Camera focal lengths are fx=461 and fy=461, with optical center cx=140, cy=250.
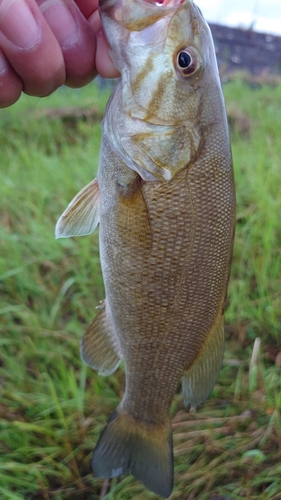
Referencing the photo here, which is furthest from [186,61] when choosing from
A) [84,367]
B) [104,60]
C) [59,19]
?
[84,367]

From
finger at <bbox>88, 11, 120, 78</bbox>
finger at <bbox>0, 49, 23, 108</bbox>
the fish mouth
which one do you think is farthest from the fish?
finger at <bbox>0, 49, 23, 108</bbox>

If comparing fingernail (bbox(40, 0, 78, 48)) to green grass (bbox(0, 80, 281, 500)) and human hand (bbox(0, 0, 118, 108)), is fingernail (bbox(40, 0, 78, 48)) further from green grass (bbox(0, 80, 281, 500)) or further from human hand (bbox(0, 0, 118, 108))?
green grass (bbox(0, 80, 281, 500))

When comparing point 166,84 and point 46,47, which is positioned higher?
point 46,47

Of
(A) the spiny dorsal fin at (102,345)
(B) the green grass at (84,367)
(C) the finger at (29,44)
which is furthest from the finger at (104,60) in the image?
(B) the green grass at (84,367)

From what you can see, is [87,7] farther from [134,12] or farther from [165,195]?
[165,195]

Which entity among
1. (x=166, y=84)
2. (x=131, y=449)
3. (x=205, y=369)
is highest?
(x=166, y=84)
